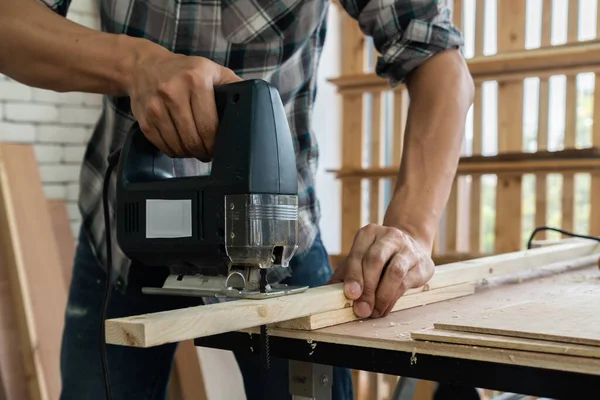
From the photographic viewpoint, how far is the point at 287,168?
92 cm

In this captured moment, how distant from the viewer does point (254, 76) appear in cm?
129

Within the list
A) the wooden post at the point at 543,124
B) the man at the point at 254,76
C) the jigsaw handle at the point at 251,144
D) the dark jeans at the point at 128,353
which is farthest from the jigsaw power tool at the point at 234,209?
the wooden post at the point at 543,124

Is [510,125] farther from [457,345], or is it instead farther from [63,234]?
[457,345]

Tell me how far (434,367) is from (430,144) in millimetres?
566

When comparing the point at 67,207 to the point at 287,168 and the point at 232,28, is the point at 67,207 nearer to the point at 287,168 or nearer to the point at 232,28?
the point at 232,28

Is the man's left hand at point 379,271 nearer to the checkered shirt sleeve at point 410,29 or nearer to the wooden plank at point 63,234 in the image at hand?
the checkered shirt sleeve at point 410,29

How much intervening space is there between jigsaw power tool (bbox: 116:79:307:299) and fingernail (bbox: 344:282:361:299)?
0.07 meters

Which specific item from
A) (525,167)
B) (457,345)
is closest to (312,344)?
(457,345)

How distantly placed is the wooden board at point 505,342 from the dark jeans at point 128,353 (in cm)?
51

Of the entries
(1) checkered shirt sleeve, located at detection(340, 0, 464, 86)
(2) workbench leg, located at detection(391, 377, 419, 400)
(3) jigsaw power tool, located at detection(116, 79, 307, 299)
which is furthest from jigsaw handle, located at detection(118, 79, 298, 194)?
(2) workbench leg, located at detection(391, 377, 419, 400)

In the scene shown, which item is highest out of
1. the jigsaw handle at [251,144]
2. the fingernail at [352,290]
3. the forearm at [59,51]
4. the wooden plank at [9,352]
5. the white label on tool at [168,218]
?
the forearm at [59,51]

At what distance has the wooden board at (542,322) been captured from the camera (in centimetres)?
77

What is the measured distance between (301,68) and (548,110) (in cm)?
225

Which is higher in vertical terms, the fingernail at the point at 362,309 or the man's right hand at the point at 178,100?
the man's right hand at the point at 178,100
